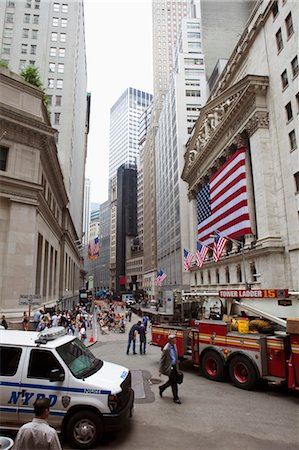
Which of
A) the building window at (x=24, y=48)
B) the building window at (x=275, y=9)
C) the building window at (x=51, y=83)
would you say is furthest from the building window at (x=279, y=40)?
the building window at (x=24, y=48)

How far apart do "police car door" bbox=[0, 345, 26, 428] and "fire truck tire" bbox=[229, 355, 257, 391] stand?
22.5ft

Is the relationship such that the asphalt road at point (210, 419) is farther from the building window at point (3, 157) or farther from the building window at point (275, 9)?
the building window at point (275, 9)

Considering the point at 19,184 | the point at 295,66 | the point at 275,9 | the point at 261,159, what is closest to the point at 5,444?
the point at 19,184

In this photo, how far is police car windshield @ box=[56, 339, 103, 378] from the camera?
6.49m

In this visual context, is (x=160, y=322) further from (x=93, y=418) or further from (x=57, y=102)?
(x=57, y=102)

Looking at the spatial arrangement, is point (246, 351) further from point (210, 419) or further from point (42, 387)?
point (42, 387)

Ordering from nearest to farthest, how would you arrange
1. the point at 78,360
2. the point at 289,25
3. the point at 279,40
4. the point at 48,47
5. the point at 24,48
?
the point at 78,360, the point at 289,25, the point at 279,40, the point at 24,48, the point at 48,47

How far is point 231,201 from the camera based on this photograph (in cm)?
3484

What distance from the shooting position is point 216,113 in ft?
143

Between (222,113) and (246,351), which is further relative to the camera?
(222,113)

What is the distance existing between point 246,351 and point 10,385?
703cm

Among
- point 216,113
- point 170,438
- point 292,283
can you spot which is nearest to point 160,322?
point 170,438

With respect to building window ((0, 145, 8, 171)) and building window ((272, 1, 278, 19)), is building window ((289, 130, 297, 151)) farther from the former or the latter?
building window ((0, 145, 8, 171))

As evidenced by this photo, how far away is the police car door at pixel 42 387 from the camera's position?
5965mm
